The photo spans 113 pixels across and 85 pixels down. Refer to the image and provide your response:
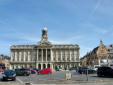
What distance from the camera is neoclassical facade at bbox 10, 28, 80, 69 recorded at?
4144 inches

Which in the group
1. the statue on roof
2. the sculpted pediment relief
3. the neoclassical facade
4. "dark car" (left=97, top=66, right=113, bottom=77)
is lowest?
"dark car" (left=97, top=66, right=113, bottom=77)

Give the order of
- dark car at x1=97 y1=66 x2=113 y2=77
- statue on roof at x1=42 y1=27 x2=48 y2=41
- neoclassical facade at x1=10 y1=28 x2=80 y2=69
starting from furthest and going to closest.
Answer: statue on roof at x1=42 y1=27 x2=48 y2=41, neoclassical facade at x1=10 y1=28 x2=80 y2=69, dark car at x1=97 y1=66 x2=113 y2=77

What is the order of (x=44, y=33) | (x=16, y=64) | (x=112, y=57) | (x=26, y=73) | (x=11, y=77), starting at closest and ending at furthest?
(x=11, y=77)
(x=26, y=73)
(x=112, y=57)
(x=16, y=64)
(x=44, y=33)

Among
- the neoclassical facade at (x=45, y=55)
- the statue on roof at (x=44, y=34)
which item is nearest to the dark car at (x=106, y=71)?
the neoclassical facade at (x=45, y=55)

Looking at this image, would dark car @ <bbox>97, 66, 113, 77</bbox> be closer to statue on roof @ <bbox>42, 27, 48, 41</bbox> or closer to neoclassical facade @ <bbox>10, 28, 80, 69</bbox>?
neoclassical facade @ <bbox>10, 28, 80, 69</bbox>

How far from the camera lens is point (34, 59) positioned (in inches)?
4173

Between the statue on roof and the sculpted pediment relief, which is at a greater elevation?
the statue on roof

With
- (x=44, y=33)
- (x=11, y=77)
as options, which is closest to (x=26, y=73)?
(x=11, y=77)

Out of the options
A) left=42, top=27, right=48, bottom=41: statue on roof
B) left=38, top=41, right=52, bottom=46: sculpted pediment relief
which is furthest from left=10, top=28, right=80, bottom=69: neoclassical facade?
left=42, top=27, right=48, bottom=41: statue on roof

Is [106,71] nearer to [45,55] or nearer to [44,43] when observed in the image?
[44,43]

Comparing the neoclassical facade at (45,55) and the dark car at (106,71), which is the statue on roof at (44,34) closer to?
the neoclassical facade at (45,55)

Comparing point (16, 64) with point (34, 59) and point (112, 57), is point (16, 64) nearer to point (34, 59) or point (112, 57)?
point (34, 59)

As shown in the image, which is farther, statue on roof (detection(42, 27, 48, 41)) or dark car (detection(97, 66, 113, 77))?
statue on roof (detection(42, 27, 48, 41))

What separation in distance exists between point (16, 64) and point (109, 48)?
58895 millimetres
